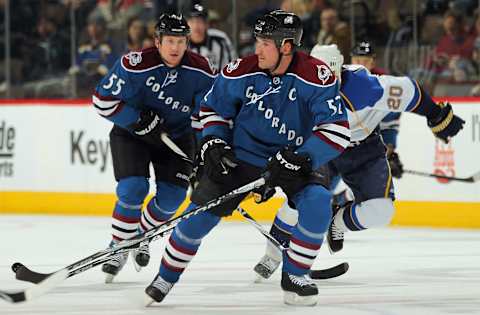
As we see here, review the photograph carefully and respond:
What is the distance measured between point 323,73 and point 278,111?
20cm

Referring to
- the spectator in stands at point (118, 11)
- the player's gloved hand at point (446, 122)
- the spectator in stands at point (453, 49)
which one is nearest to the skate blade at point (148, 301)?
the player's gloved hand at point (446, 122)

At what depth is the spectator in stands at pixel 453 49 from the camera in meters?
8.20

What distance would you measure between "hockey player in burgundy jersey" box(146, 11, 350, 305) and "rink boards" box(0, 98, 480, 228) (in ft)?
10.7

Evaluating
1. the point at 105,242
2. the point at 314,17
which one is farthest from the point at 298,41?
Answer: the point at 314,17

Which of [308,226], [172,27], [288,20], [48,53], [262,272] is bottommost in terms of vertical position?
[262,272]

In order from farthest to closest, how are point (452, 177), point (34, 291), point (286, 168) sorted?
point (452, 177) → point (286, 168) → point (34, 291)

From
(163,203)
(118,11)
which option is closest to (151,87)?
(163,203)

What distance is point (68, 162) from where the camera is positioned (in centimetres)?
863

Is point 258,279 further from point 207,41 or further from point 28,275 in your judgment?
point 207,41

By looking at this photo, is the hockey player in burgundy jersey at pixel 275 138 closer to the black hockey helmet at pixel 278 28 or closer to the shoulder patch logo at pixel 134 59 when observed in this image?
the black hockey helmet at pixel 278 28

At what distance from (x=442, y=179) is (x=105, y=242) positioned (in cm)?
206

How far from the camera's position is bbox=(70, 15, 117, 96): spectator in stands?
31.3ft

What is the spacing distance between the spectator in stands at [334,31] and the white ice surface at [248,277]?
1687 mm

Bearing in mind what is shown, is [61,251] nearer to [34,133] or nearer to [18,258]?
[18,258]
